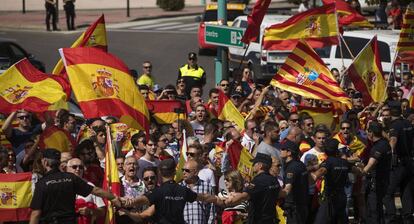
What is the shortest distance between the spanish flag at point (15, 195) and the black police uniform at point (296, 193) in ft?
10.1

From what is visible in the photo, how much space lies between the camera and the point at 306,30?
65.1 feet

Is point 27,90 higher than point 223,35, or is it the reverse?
point 223,35

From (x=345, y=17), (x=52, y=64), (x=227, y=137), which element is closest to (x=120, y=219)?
(x=227, y=137)

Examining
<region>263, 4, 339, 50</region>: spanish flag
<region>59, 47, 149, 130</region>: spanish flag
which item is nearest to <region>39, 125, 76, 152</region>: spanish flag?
<region>59, 47, 149, 130</region>: spanish flag

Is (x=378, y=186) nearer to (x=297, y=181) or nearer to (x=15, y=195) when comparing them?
(x=297, y=181)

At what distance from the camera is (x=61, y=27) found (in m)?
42.2

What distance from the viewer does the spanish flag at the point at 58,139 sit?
14.6m

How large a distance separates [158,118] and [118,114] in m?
3.74

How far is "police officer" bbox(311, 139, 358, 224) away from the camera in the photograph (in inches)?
586

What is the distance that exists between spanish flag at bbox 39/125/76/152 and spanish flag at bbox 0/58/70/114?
0.30 meters

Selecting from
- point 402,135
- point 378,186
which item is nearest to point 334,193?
point 378,186

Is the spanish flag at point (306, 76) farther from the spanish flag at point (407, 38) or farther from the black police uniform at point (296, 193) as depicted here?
the black police uniform at point (296, 193)

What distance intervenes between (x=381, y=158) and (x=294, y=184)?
2.28 metres

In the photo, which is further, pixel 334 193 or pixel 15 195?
pixel 334 193
